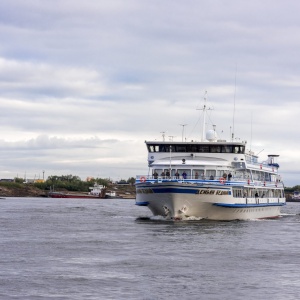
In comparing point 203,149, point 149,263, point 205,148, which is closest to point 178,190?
point 203,149

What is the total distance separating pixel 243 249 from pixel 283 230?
66.2 ft

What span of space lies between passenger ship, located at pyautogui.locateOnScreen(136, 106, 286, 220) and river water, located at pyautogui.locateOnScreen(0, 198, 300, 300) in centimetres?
627

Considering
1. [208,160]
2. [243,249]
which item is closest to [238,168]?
[208,160]

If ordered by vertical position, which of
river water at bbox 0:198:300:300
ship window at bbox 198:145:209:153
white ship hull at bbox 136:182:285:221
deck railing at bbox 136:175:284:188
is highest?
ship window at bbox 198:145:209:153

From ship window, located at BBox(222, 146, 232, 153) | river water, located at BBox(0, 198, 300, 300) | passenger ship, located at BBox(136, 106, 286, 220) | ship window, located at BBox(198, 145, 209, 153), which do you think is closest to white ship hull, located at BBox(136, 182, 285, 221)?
passenger ship, located at BBox(136, 106, 286, 220)

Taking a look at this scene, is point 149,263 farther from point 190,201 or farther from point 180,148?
point 180,148

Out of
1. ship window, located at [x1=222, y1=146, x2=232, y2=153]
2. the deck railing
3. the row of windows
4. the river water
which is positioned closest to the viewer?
the river water

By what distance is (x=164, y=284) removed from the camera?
3369 centimetres

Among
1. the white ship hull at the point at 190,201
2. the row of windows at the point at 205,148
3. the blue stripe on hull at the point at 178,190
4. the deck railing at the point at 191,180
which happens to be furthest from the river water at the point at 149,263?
the row of windows at the point at 205,148

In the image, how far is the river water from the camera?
3216cm

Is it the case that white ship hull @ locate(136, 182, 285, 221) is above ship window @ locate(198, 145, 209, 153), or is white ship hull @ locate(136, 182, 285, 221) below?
below

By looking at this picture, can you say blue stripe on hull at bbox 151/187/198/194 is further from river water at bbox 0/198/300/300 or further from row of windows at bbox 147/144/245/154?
row of windows at bbox 147/144/245/154

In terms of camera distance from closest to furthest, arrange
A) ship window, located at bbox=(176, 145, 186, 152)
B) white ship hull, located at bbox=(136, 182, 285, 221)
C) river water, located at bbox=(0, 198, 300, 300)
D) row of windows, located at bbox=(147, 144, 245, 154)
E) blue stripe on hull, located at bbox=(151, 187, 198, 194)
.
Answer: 1. river water, located at bbox=(0, 198, 300, 300)
2. blue stripe on hull, located at bbox=(151, 187, 198, 194)
3. white ship hull, located at bbox=(136, 182, 285, 221)
4. row of windows, located at bbox=(147, 144, 245, 154)
5. ship window, located at bbox=(176, 145, 186, 152)

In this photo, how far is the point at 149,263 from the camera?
Answer: 40.2m
